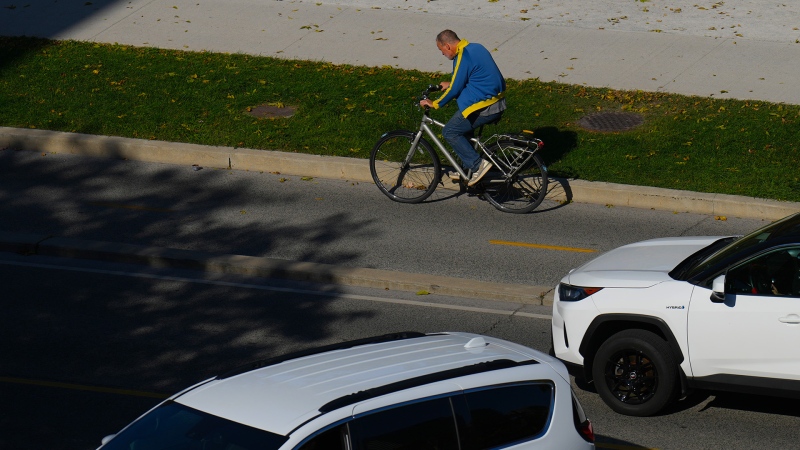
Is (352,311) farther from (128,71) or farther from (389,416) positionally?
(128,71)

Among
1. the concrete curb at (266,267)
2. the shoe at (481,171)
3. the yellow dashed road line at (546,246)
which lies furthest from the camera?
the shoe at (481,171)

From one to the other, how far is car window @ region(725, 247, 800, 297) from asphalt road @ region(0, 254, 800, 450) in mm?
1087

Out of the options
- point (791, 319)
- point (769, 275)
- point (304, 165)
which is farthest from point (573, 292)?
point (304, 165)

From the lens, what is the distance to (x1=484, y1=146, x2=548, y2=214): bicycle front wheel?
42.8 feet

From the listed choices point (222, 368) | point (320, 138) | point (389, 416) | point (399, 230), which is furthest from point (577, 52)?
point (389, 416)

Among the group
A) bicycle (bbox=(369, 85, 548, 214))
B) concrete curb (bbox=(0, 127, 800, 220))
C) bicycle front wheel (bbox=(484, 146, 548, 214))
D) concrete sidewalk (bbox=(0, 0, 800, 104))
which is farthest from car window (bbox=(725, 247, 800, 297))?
concrete sidewalk (bbox=(0, 0, 800, 104))

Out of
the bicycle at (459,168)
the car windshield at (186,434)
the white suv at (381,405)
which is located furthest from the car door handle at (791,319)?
the bicycle at (459,168)

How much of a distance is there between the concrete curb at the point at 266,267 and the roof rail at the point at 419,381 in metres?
4.92

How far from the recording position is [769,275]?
761 cm

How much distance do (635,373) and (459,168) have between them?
5.81 meters

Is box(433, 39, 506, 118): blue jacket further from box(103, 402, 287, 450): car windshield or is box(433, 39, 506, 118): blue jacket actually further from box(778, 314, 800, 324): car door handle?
box(103, 402, 287, 450): car windshield

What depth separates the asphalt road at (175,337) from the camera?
314 inches

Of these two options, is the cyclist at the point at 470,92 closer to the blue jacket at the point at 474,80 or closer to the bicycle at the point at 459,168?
the blue jacket at the point at 474,80

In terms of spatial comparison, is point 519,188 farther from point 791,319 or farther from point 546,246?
point 791,319
